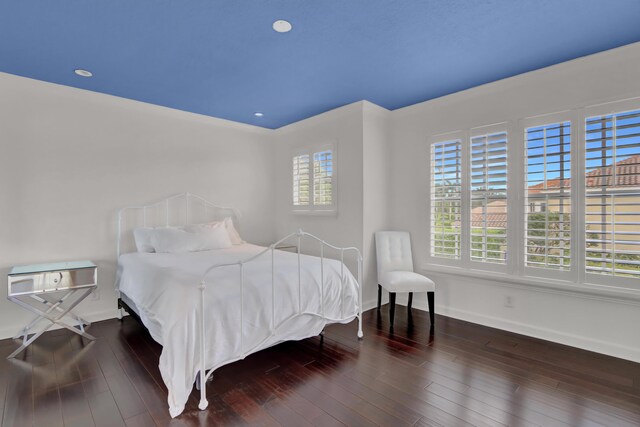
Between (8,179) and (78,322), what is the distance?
1.58m

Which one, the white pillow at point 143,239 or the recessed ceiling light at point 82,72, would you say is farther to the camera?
the white pillow at point 143,239

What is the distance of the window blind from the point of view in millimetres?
4277

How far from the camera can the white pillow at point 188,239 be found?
3.52m

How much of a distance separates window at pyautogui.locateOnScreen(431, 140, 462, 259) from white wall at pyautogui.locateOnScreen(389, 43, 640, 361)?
0.42 ft

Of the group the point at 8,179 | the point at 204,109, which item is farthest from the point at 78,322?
the point at 204,109

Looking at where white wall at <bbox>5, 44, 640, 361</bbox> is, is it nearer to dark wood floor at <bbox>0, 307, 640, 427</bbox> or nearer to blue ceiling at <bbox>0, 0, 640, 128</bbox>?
blue ceiling at <bbox>0, 0, 640, 128</bbox>

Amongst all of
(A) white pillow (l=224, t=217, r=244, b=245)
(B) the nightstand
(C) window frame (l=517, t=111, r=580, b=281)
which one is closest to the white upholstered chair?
(C) window frame (l=517, t=111, r=580, b=281)

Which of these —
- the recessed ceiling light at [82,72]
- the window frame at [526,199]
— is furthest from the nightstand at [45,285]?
the window frame at [526,199]

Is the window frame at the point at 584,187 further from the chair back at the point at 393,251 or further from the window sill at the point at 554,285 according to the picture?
the chair back at the point at 393,251

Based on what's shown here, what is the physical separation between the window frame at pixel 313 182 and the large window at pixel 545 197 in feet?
3.99

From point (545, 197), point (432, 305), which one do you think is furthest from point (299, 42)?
point (432, 305)

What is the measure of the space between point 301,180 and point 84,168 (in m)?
2.62

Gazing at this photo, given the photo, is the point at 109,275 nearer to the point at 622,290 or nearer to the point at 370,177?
the point at 370,177

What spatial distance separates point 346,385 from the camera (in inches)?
88.4
